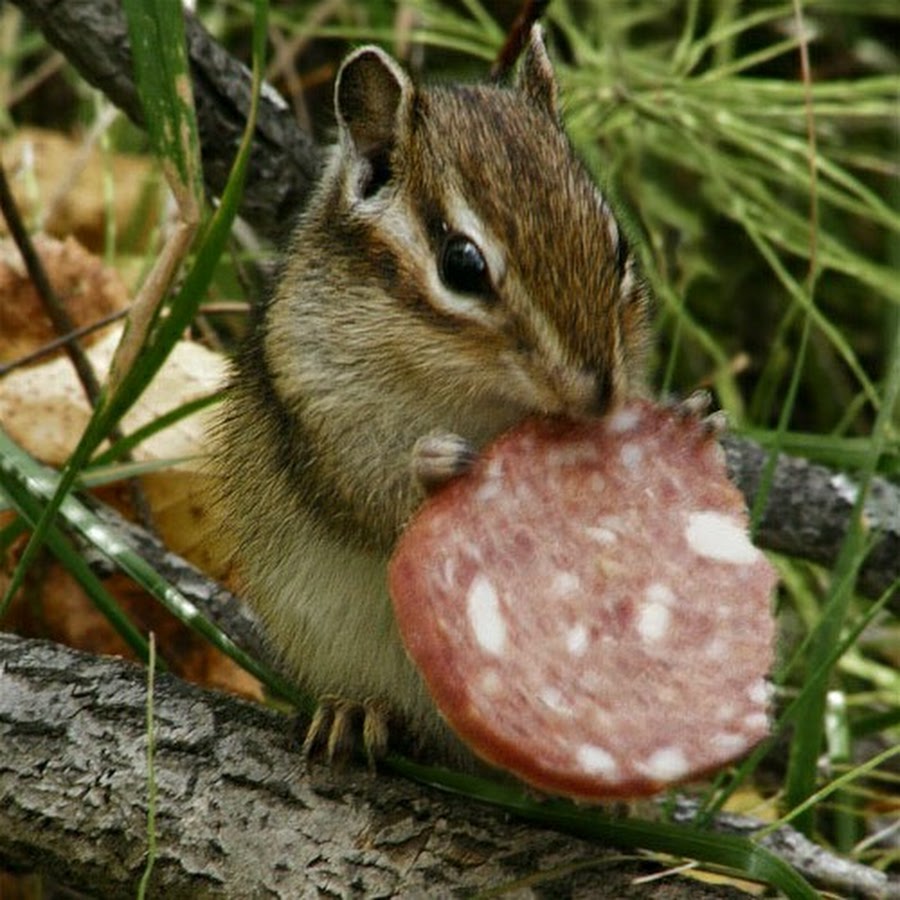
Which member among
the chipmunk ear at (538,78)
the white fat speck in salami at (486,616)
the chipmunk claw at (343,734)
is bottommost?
the chipmunk claw at (343,734)

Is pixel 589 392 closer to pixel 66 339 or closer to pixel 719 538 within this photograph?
pixel 719 538

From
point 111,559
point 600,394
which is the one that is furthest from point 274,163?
point 600,394

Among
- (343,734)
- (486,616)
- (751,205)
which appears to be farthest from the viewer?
(751,205)

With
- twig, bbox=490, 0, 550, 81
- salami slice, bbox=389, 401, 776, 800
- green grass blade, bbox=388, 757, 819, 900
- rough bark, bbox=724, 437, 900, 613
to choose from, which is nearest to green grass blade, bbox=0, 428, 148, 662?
green grass blade, bbox=388, 757, 819, 900

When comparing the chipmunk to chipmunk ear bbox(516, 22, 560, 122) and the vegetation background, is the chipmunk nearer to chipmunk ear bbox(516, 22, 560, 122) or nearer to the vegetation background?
chipmunk ear bbox(516, 22, 560, 122)

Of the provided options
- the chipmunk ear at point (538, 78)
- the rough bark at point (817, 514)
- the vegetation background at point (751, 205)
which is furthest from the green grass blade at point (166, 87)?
the rough bark at point (817, 514)

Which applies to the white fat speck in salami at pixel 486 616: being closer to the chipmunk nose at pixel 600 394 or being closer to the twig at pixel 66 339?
the chipmunk nose at pixel 600 394

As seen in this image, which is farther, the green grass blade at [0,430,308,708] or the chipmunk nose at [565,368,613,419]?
the green grass blade at [0,430,308,708]
